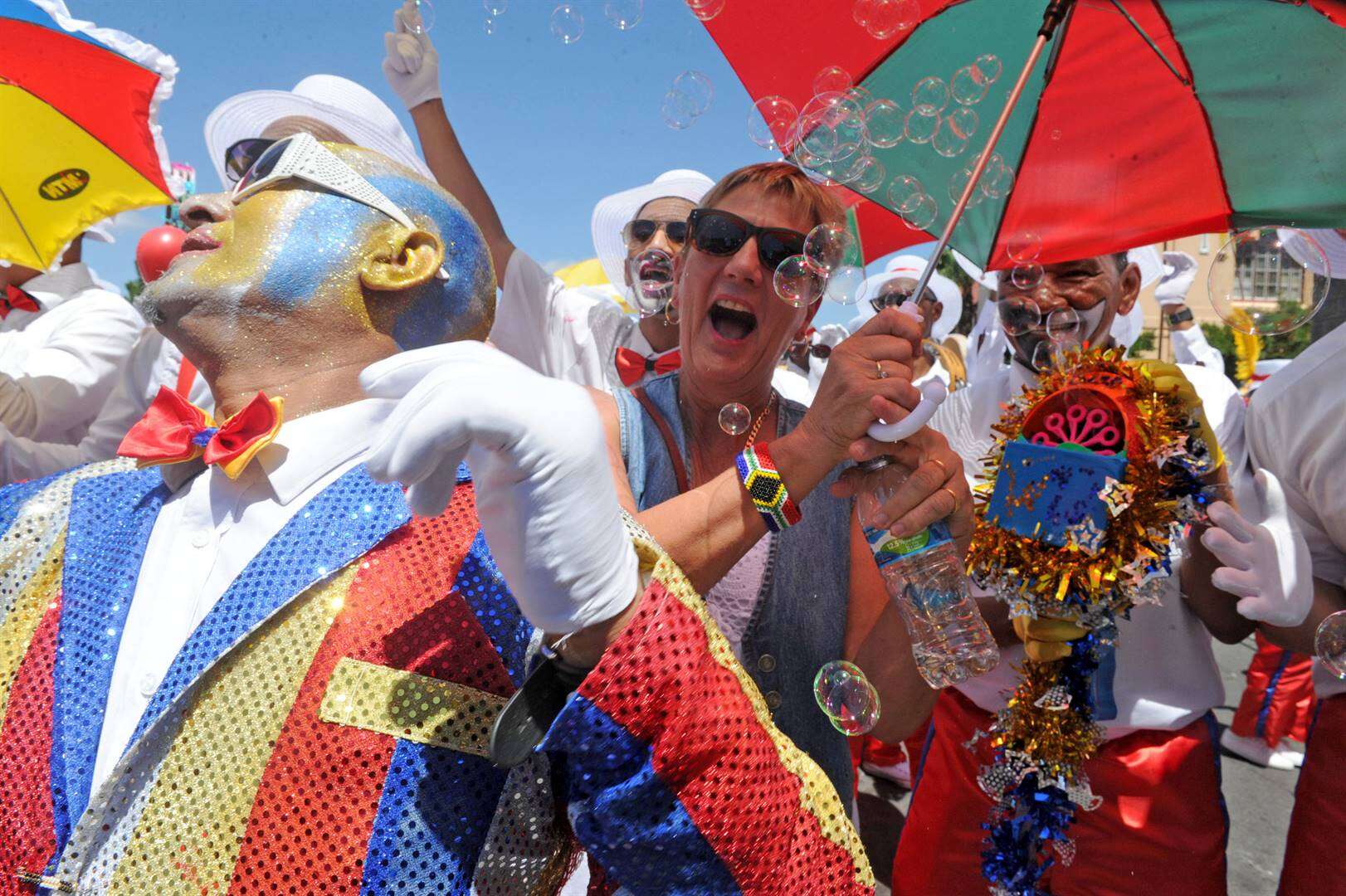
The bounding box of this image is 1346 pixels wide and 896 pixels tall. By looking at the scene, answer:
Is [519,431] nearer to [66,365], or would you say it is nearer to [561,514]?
[561,514]

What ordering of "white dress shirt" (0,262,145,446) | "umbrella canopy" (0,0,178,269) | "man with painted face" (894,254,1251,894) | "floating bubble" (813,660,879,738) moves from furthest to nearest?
"white dress shirt" (0,262,145,446), "umbrella canopy" (0,0,178,269), "man with painted face" (894,254,1251,894), "floating bubble" (813,660,879,738)

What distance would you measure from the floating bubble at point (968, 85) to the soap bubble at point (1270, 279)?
83 centimetres

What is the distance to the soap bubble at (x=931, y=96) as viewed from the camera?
2.22 meters

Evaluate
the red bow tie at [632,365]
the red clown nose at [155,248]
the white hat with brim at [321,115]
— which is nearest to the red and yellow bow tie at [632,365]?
the red bow tie at [632,365]

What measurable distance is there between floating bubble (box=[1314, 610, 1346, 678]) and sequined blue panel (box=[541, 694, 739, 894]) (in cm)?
174

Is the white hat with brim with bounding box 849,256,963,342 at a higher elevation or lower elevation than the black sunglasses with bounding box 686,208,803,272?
lower

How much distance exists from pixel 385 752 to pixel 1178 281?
7.65m

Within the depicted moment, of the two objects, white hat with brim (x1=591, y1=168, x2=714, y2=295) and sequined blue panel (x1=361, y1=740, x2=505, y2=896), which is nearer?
sequined blue panel (x1=361, y1=740, x2=505, y2=896)

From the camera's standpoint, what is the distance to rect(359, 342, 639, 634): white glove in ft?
3.45

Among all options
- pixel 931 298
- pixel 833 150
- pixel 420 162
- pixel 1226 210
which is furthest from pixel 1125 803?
pixel 931 298

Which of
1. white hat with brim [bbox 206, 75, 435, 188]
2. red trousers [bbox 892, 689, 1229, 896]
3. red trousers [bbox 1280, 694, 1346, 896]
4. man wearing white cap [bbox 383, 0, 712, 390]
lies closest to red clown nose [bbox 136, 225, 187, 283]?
white hat with brim [bbox 206, 75, 435, 188]

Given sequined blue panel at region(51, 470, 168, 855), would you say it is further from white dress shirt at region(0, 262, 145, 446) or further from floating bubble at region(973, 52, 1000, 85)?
white dress shirt at region(0, 262, 145, 446)

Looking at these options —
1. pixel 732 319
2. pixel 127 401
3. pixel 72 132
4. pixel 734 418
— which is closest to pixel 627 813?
pixel 734 418

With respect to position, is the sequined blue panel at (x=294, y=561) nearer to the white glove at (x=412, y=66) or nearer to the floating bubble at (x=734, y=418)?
the floating bubble at (x=734, y=418)
